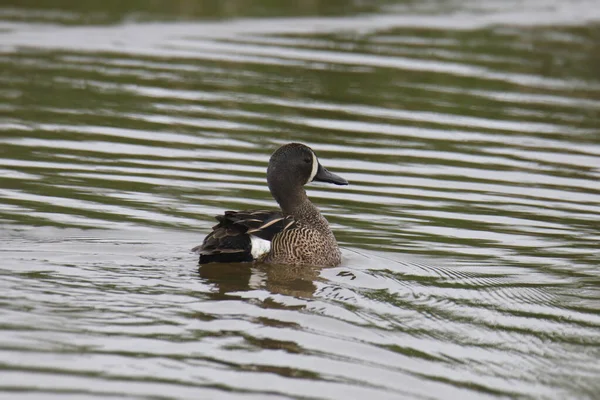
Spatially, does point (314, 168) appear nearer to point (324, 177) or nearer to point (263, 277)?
point (324, 177)

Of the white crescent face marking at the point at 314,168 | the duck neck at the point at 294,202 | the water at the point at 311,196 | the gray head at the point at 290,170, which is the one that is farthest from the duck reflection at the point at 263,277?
the white crescent face marking at the point at 314,168

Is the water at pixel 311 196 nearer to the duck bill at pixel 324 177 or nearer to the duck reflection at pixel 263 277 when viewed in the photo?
the duck reflection at pixel 263 277

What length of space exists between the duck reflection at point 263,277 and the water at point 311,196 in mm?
32

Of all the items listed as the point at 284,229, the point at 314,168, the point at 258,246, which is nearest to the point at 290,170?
the point at 314,168

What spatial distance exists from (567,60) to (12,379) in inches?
564

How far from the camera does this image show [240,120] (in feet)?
47.3

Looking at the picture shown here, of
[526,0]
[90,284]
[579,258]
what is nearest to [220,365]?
[90,284]

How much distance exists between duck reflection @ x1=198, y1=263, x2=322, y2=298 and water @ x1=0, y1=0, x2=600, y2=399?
0.03 metres

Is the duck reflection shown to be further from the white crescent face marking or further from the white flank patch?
the white crescent face marking

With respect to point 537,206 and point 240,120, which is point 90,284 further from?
point 240,120

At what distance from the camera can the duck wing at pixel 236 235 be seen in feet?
29.2

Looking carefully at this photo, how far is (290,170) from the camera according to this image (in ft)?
32.4

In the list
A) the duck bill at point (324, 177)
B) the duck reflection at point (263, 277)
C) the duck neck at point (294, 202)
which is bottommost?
the duck reflection at point (263, 277)

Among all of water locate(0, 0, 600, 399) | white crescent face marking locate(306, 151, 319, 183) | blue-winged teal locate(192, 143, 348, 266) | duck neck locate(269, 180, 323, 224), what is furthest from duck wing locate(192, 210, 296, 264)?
white crescent face marking locate(306, 151, 319, 183)
